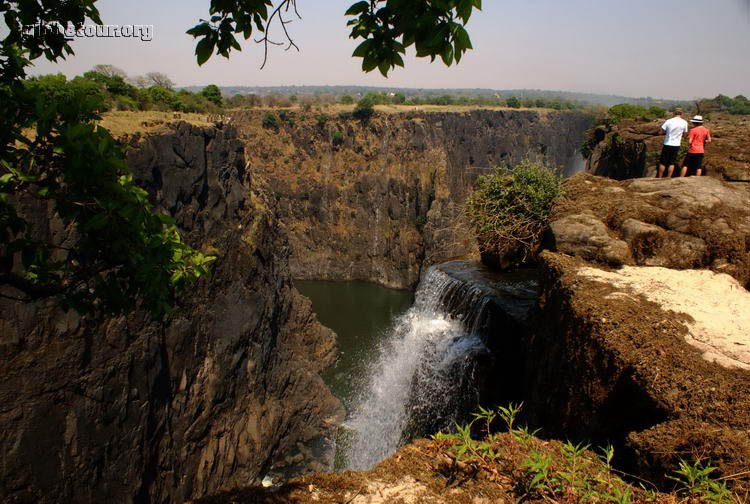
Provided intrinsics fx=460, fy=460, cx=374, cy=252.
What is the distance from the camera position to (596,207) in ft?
24.1

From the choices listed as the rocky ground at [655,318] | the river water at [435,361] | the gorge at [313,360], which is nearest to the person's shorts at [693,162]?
the rocky ground at [655,318]

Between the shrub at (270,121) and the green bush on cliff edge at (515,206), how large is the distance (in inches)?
2152

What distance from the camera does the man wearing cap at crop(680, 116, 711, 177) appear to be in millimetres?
8734

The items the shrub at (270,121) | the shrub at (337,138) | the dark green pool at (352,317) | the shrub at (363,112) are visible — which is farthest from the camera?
the shrub at (270,121)

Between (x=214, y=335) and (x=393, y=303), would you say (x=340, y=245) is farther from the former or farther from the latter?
(x=214, y=335)

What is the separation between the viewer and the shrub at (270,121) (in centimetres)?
5934

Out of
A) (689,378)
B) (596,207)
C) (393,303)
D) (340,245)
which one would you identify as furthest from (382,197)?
(689,378)

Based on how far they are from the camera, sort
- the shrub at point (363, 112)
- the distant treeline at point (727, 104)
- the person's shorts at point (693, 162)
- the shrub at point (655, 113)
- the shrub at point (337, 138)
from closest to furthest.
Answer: the person's shorts at point (693, 162), the shrub at point (655, 113), the distant treeline at point (727, 104), the shrub at point (337, 138), the shrub at point (363, 112)

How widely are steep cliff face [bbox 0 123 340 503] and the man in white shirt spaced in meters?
17.1

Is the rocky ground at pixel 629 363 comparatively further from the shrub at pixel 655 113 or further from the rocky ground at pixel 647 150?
the shrub at pixel 655 113

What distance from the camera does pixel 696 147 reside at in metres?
8.88

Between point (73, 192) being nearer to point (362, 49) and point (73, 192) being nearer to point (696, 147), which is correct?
point (362, 49)

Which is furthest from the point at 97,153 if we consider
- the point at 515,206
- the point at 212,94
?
the point at 212,94

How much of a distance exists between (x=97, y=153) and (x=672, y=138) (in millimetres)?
10276
